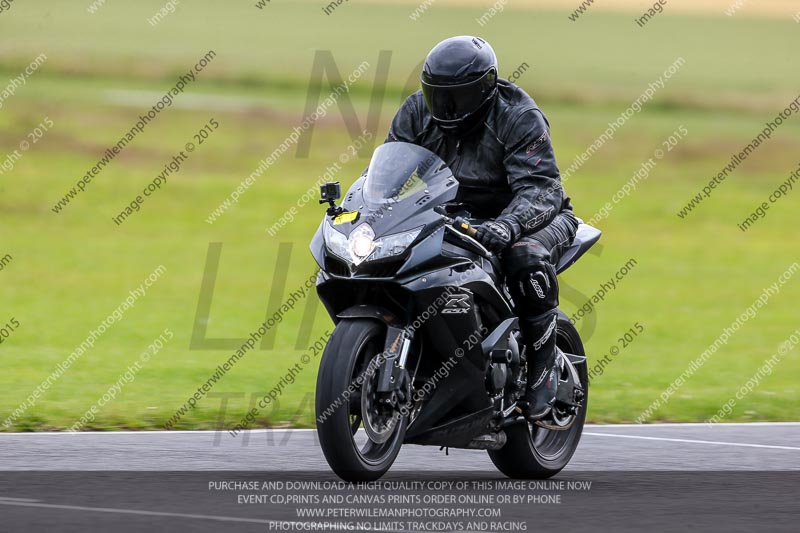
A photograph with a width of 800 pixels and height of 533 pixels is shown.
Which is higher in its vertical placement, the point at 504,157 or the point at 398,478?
the point at 504,157

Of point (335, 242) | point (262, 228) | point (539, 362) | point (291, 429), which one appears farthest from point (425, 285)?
point (262, 228)

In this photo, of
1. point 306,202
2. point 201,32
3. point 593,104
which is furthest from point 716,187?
Answer: point 201,32

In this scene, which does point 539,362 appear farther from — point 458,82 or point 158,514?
point 158,514

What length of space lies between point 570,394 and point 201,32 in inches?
3002

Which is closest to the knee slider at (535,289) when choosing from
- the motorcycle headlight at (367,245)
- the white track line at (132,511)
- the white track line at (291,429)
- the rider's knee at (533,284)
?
the rider's knee at (533,284)

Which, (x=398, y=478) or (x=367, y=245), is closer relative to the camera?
(x=367, y=245)

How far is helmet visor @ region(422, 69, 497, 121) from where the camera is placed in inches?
335

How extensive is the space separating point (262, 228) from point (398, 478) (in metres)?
20.5

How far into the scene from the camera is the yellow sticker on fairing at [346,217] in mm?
8102

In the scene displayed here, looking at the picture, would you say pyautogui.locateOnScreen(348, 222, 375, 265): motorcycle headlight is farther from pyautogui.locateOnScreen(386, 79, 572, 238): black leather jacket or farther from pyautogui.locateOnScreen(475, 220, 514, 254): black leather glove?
pyautogui.locateOnScreen(386, 79, 572, 238): black leather jacket

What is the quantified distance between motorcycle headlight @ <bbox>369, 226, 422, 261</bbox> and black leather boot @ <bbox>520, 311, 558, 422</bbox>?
116 cm

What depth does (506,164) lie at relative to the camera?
8.68 metres

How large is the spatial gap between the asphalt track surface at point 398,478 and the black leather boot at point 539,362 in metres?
0.46

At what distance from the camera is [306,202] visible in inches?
1230
